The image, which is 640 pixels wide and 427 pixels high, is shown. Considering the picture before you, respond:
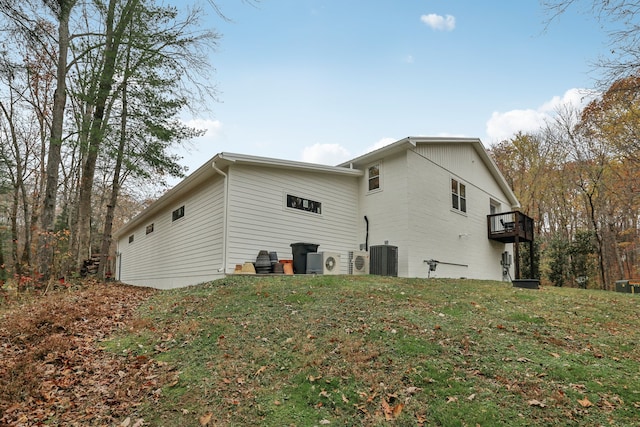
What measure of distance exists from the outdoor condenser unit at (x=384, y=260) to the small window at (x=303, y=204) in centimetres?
211

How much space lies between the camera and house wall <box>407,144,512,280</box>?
11.3 meters

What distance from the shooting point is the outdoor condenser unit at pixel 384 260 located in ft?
34.2

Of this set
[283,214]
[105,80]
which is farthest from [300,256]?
[105,80]

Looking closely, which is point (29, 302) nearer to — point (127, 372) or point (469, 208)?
point (127, 372)

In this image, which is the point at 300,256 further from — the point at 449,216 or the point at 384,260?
the point at 449,216

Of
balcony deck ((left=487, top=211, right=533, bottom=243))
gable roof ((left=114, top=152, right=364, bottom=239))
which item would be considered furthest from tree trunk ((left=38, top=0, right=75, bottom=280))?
balcony deck ((left=487, top=211, right=533, bottom=243))

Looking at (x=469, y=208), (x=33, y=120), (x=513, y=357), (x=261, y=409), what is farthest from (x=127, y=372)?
(x=33, y=120)

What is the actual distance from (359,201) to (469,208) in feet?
15.9

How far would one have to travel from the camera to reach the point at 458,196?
532 inches

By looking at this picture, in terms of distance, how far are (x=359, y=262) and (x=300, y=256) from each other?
5.99 feet

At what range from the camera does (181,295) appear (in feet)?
23.9

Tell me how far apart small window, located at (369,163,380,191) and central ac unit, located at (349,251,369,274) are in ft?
8.48

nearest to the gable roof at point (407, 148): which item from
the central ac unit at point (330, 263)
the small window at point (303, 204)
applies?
the small window at point (303, 204)

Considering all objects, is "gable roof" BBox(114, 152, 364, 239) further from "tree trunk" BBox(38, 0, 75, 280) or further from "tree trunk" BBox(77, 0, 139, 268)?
"tree trunk" BBox(38, 0, 75, 280)
